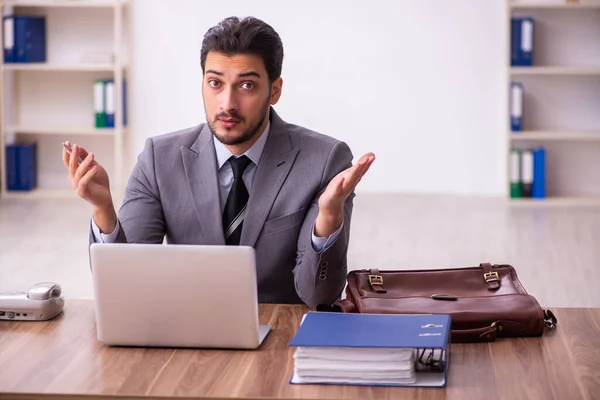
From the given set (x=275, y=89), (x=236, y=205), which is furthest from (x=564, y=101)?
(x=236, y=205)

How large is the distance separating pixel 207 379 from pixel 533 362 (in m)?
0.61

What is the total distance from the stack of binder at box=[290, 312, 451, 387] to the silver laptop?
14 cm

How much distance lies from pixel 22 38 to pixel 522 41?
3.51 metres

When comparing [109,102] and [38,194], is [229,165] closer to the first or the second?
[109,102]

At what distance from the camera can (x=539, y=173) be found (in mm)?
7004

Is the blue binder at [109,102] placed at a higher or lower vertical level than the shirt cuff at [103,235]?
higher

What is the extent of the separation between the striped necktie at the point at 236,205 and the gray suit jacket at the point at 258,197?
4 cm

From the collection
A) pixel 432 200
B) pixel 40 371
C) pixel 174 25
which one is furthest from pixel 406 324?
pixel 174 25

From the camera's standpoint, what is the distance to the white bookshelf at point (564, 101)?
708 cm

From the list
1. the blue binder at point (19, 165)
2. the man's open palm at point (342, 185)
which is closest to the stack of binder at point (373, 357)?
the man's open palm at point (342, 185)

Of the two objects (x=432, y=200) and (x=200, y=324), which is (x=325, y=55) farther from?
(x=200, y=324)

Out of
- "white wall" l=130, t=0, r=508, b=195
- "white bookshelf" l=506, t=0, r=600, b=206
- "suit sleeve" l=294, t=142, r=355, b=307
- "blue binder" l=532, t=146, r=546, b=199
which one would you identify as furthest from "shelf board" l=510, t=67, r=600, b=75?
"suit sleeve" l=294, t=142, r=355, b=307

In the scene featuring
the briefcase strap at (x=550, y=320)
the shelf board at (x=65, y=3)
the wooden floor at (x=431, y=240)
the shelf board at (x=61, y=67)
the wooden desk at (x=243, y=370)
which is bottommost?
the wooden floor at (x=431, y=240)

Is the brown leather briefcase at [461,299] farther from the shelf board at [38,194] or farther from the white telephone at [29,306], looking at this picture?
the shelf board at [38,194]
